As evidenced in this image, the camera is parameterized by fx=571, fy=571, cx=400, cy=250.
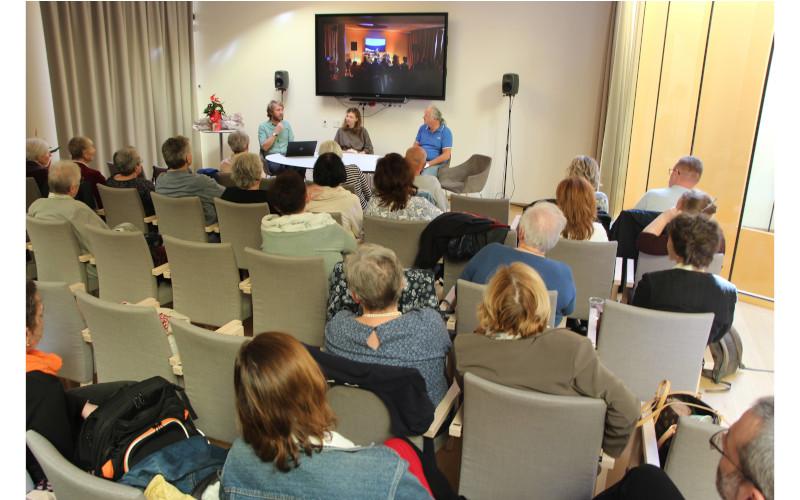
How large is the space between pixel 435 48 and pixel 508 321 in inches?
283

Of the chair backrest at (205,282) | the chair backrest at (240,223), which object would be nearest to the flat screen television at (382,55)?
the chair backrest at (240,223)

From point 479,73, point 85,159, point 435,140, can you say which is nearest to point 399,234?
point 85,159

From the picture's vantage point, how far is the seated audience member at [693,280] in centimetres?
273

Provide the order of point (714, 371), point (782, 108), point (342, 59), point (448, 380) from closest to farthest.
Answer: point (782, 108) → point (448, 380) → point (714, 371) → point (342, 59)

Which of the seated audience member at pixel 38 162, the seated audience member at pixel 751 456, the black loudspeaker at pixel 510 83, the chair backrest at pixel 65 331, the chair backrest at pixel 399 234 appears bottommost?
the chair backrest at pixel 65 331

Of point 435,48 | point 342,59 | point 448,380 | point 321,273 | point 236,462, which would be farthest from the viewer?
point 342,59

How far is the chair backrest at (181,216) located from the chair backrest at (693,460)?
3.57m

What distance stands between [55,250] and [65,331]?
1253 millimetres

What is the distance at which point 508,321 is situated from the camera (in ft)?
6.51

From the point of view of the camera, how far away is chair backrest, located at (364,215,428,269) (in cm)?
371

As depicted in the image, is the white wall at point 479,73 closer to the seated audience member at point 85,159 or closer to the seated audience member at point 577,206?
the seated audience member at point 577,206

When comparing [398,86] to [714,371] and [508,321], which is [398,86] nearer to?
[714,371]

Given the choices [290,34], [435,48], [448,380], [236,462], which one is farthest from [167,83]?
[236,462]

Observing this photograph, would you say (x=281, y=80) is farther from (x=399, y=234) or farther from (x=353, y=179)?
(x=399, y=234)
